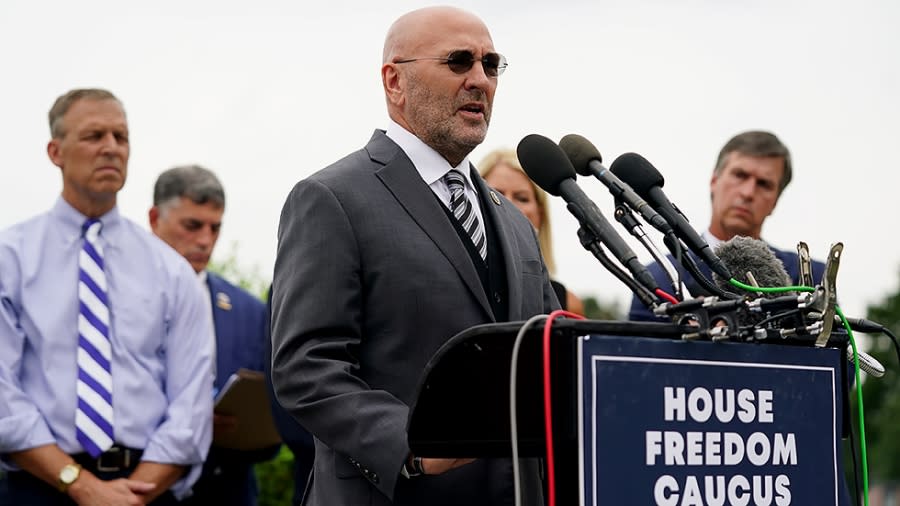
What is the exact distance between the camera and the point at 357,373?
298 cm

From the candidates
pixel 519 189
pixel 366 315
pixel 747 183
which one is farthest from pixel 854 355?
pixel 519 189

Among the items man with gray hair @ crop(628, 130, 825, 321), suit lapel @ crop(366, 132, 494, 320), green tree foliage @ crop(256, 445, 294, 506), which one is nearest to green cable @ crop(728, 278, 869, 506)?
suit lapel @ crop(366, 132, 494, 320)

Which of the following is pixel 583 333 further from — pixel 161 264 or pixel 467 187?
pixel 161 264

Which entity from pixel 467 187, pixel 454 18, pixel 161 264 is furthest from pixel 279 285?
pixel 161 264

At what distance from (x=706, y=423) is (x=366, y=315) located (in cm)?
92

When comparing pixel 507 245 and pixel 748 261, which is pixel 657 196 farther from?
pixel 507 245

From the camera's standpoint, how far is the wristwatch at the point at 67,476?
4.51 metres

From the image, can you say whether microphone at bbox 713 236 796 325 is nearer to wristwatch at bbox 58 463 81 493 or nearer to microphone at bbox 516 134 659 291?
microphone at bbox 516 134 659 291

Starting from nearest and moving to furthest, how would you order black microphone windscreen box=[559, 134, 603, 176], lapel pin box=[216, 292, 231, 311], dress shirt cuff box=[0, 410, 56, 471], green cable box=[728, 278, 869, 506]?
green cable box=[728, 278, 869, 506], black microphone windscreen box=[559, 134, 603, 176], dress shirt cuff box=[0, 410, 56, 471], lapel pin box=[216, 292, 231, 311]

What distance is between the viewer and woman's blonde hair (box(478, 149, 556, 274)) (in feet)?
19.2

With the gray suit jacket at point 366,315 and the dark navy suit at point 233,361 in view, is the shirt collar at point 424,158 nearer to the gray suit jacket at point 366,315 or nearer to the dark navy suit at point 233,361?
the gray suit jacket at point 366,315

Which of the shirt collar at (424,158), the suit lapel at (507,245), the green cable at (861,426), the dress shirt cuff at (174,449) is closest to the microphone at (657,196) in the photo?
the green cable at (861,426)

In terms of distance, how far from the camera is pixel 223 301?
621 centimetres

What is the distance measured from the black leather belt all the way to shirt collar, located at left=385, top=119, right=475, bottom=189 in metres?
2.04
